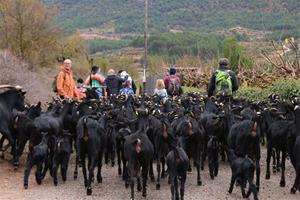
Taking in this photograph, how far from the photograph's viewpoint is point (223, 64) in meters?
14.1

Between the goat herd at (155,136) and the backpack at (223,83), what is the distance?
88 cm

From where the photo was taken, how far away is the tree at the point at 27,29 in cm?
3319

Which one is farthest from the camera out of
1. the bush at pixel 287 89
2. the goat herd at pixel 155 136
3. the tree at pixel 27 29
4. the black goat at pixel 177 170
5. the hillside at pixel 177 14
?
the hillside at pixel 177 14

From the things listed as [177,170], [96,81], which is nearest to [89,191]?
[177,170]

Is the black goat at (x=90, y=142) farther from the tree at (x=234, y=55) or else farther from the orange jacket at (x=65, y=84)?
the tree at (x=234, y=55)

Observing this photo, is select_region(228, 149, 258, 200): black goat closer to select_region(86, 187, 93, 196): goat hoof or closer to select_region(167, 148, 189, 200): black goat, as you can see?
select_region(167, 148, 189, 200): black goat

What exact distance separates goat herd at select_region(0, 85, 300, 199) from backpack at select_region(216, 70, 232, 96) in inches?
34.6

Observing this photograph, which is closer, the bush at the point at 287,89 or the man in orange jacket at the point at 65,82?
the man in orange jacket at the point at 65,82

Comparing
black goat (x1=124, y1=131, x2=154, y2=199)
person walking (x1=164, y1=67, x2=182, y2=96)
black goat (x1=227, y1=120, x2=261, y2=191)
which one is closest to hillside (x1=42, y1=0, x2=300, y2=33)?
person walking (x1=164, y1=67, x2=182, y2=96)

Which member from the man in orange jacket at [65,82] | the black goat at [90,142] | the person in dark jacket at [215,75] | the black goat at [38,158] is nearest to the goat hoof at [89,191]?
the black goat at [90,142]

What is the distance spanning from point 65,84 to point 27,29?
1976 centimetres

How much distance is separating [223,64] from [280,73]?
330 inches

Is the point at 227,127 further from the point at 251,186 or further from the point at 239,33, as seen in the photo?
the point at 239,33

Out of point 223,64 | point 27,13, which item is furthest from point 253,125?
point 27,13
